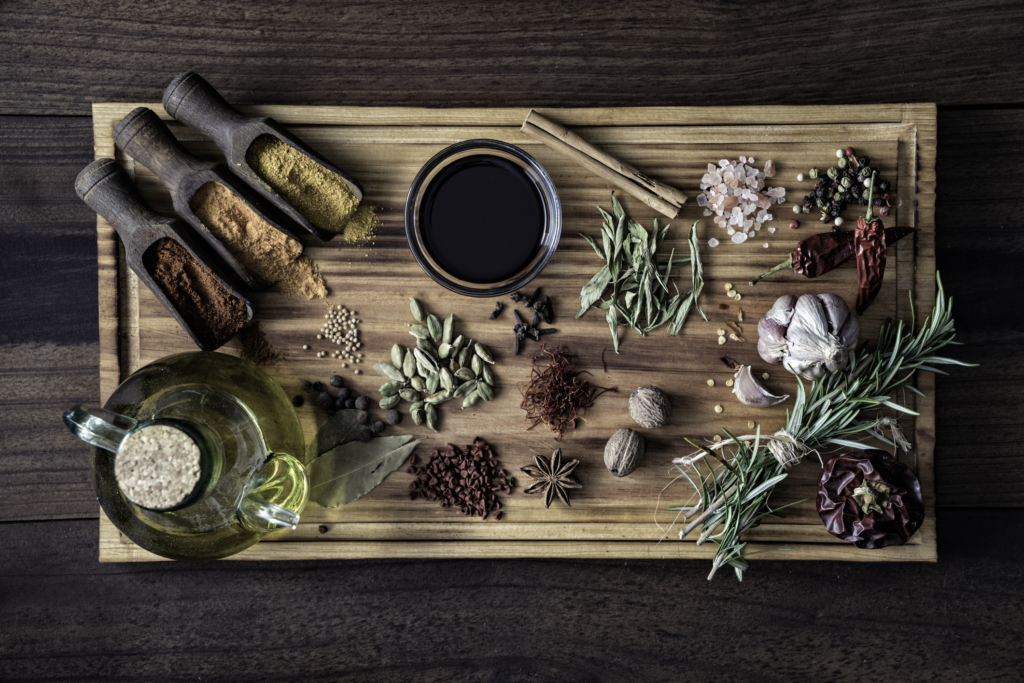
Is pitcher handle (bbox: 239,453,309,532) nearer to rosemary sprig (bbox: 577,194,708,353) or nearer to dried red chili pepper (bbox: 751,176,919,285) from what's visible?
rosemary sprig (bbox: 577,194,708,353)

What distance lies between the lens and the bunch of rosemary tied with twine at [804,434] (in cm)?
143

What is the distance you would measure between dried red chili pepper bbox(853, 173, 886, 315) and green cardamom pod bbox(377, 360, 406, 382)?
1116 mm

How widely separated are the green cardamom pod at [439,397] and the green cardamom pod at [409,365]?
73 millimetres

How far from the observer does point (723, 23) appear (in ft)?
5.09

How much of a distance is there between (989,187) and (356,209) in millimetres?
1592

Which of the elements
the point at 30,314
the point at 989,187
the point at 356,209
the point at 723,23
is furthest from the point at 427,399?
the point at 989,187

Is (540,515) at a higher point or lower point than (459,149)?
lower

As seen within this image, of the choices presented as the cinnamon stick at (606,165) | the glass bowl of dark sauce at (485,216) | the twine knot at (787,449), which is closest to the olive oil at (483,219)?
the glass bowl of dark sauce at (485,216)

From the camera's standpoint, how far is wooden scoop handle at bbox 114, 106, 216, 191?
1.42m

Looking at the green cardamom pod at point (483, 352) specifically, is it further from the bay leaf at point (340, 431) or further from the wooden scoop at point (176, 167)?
the wooden scoop at point (176, 167)

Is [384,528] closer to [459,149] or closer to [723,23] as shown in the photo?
[459,149]

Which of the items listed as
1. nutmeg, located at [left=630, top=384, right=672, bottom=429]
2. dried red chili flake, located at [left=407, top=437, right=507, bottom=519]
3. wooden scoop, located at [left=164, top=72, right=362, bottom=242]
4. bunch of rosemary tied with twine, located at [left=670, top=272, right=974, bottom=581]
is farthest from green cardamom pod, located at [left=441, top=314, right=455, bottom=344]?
bunch of rosemary tied with twine, located at [left=670, top=272, right=974, bottom=581]

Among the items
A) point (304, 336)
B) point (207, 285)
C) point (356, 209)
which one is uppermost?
point (356, 209)

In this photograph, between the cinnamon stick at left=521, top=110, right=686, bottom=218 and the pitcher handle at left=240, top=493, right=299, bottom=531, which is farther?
the cinnamon stick at left=521, top=110, right=686, bottom=218
